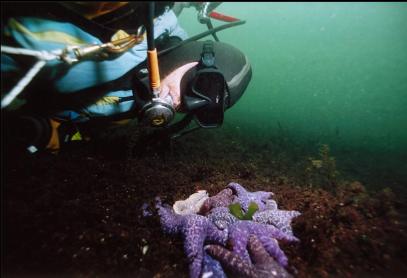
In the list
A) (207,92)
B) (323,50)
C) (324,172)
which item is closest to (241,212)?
(207,92)

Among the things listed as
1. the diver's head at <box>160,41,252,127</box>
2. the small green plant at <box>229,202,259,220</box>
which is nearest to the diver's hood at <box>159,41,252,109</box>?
the diver's head at <box>160,41,252,127</box>

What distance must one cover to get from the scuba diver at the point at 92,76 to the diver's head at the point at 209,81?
0.01 meters

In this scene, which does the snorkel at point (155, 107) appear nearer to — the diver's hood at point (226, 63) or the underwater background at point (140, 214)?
the diver's hood at point (226, 63)

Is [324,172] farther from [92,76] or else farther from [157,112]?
[92,76]

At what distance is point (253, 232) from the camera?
3041mm

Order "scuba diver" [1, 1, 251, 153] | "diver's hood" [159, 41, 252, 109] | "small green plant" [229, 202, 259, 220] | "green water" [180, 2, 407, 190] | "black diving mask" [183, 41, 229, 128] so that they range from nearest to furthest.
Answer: "scuba diver" [1, 1, 251, 153] < "black diving mask" [183, 41, 229, 128] < "diver's hood" [159, 41, 252, 109] < "small green plant" [229, 202, 259, 220] < "green water" [180, 2, 407, 190]

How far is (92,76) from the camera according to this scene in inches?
97.3

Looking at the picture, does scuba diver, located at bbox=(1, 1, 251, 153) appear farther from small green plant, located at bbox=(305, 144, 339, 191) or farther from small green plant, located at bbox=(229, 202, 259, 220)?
small green plant, located at bbox=(305, 144, 339, 191)

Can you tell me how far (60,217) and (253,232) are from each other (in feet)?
6.99

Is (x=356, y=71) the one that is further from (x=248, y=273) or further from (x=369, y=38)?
(x=248, y=273)

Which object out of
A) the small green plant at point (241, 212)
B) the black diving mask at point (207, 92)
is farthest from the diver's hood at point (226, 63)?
the small green plant at point (241, 212)

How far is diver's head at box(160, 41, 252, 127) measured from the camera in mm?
2797

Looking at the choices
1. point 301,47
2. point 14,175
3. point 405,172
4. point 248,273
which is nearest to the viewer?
point 248,273

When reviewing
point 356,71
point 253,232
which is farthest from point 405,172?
point 356,71
